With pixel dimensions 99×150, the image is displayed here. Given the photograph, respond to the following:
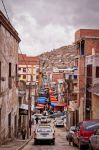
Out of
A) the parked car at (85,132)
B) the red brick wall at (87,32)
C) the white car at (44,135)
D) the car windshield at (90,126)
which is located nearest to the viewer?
the parked car at (85,132)

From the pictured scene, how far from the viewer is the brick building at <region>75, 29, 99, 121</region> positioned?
55000mm

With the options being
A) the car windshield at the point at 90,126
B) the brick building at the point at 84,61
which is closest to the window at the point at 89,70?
the brick building at the point at 84,61

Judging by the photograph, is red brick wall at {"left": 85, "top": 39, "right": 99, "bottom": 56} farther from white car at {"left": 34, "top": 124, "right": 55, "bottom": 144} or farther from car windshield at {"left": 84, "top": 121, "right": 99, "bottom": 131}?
car windshield at {"left": 84, "top": 121, "right": 99, "bottom": 131}

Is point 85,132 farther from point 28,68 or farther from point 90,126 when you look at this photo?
point 28,68

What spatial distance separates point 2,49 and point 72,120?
4255cm

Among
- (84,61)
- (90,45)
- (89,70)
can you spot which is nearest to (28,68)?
(90,45)

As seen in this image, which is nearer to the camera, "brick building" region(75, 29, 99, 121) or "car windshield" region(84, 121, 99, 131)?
"car windshield" region(84, 121, 99, 131)

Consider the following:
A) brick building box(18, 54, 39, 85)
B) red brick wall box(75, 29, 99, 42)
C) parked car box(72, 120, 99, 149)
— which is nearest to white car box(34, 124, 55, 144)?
parked car box(72, 120, 99, 149)

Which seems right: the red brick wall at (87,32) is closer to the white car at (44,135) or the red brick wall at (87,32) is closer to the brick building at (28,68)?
the white car at (44,135)

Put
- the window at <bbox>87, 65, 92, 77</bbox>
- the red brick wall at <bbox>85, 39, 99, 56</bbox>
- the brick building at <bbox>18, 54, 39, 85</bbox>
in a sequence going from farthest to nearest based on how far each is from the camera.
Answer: the brick building at <bbox>18, 54, 39, 85</bbox>, the red brick wall at <bbox>85, 39, 99, 56</bbox>, the window at <bbox>87, 65, 92, 77</bbox>

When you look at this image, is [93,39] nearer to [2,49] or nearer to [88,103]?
[88,103]

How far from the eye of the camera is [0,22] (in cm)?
2684

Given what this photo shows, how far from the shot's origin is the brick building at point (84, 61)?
55.0 m

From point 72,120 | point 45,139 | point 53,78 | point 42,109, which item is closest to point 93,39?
point 72,120
